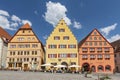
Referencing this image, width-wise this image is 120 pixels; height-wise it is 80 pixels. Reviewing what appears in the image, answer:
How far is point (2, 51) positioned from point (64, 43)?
769 inches

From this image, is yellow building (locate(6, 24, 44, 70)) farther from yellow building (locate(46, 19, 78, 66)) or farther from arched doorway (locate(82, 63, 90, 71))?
arched doorway (locate(82, 63, 90, 71))

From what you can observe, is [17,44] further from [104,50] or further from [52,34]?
[104,50]

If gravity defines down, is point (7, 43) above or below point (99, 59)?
above

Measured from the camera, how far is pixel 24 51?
62.4 meters

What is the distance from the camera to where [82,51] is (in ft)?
202

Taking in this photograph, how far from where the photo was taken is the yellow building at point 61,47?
198 feet

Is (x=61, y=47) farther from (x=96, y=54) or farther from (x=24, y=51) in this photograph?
(x=24, y=51)

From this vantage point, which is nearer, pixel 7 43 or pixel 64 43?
pixel 64 43

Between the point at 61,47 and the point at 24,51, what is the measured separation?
11.3 metres

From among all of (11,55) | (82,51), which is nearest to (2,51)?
(11,55)

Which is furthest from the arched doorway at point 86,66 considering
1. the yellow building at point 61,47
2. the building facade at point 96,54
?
the yellow building at point 61,47

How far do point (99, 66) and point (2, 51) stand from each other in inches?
1179

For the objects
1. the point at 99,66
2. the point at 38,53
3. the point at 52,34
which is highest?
the point at 52,34

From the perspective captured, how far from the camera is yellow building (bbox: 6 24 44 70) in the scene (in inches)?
2429
